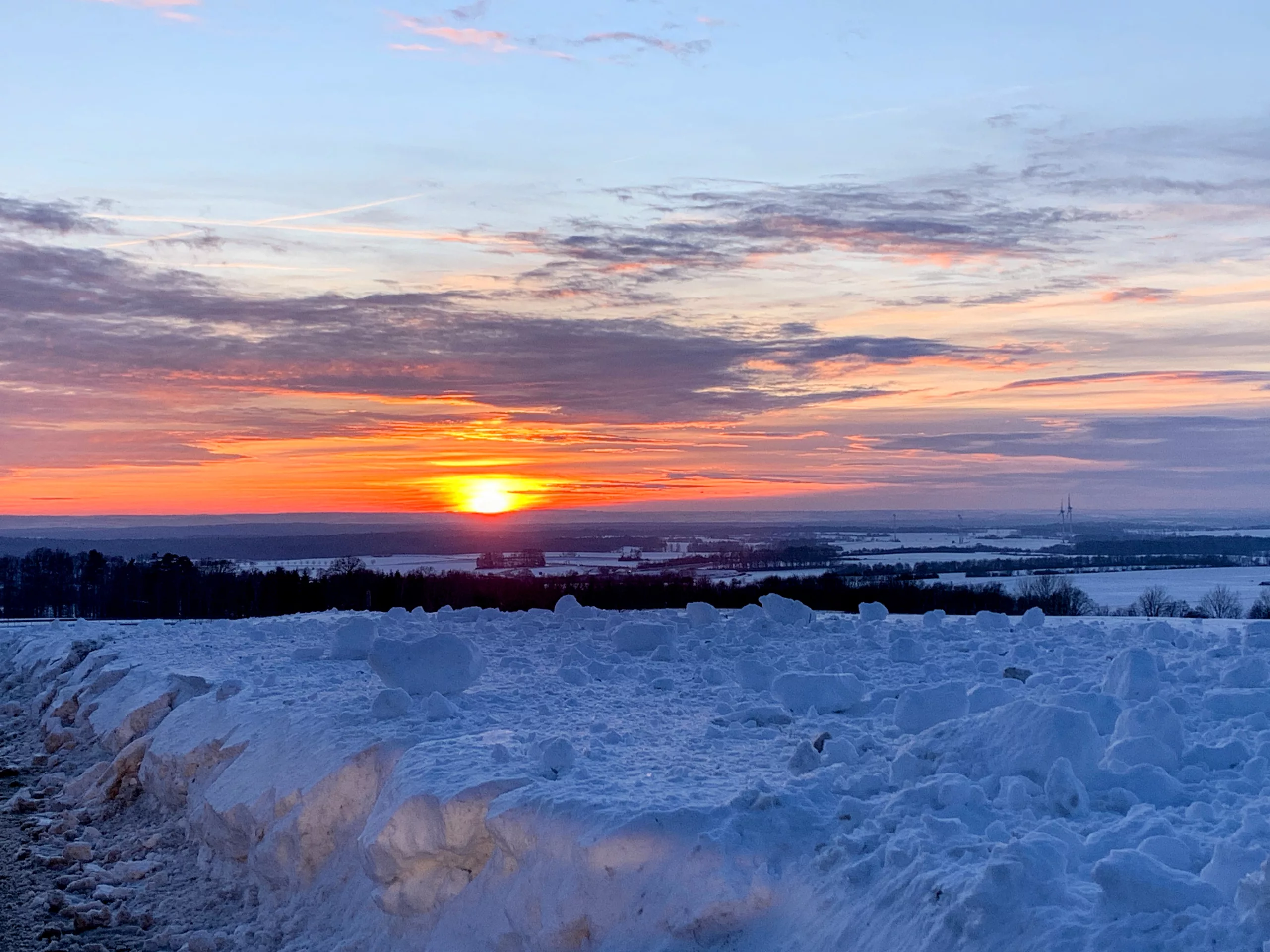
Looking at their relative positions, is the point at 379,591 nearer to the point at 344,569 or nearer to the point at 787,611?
the point at 344,569

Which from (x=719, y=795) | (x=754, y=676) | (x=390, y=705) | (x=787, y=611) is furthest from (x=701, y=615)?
(x=719, y=795)

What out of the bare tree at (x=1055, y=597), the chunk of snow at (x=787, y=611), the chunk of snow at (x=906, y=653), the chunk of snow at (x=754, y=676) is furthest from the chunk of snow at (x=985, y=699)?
the bare tree at (x=1055, y=597)

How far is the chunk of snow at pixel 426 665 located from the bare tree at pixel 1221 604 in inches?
1017

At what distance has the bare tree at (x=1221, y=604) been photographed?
31547 mm

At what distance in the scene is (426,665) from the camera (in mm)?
9992

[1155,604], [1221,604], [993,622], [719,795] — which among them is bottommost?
[1221,604]

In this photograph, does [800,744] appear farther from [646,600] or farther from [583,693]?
[646,600]

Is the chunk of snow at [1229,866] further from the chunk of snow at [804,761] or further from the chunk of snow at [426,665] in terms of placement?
the chunk of snow at [426,665]

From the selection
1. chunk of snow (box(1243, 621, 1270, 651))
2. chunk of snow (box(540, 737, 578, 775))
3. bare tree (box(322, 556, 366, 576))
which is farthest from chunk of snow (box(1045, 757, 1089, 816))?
bare tree (box(322, 556, 366, 576))

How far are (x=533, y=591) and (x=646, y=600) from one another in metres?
12.7

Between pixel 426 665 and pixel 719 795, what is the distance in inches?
167

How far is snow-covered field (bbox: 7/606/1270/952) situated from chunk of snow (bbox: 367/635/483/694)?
23 mm

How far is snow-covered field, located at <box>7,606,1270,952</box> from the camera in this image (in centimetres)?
486

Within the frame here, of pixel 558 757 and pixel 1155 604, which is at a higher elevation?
pixel 558 757
